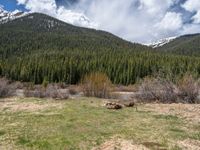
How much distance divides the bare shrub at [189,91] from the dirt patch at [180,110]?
3424 millimetres

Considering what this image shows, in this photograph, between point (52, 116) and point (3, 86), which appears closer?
point (52, 116)

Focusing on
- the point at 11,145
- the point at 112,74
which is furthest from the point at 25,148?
the point at 112,74

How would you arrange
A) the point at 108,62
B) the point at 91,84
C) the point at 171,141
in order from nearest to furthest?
the point at 171,141, the point at 91,84, the point at 108,62

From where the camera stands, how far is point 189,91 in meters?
21.3

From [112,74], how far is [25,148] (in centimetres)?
10344

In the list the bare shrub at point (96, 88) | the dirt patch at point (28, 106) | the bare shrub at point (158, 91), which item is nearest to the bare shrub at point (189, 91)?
the bare shrub at point (158, 91)

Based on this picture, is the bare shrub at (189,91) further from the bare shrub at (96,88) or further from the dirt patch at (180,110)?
the bare shrub at (96,88)

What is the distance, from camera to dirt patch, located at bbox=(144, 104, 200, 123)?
15366 millimetres

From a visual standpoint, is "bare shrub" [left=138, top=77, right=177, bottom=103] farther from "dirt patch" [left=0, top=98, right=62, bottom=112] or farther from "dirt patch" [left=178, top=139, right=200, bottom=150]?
"dirt patch" [left=178, top=139, right=200, bottom=150]

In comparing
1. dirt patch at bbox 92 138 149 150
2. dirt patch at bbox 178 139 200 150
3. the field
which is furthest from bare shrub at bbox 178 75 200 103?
dirt patch at bbox 92 138 149 150

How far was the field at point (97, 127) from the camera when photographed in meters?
11.2

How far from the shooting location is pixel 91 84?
1303 inches

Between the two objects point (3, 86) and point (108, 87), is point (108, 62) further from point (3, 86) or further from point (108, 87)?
point (3, 86)

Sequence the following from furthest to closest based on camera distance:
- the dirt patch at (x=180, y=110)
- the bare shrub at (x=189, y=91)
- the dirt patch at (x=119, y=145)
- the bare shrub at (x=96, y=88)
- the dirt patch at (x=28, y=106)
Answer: the bare shrub at (x=96, y=88), the bare shrub at (x=189, y=91), the dirt patch at (x=28, y=106), the dirt patch at (x=180, y=110), the dirt patch at (x=119, y=145)
